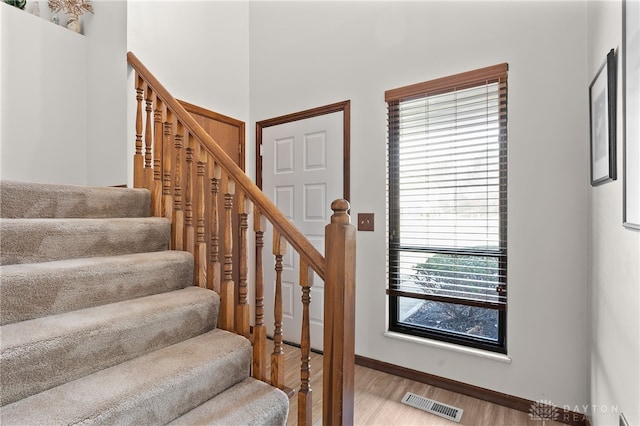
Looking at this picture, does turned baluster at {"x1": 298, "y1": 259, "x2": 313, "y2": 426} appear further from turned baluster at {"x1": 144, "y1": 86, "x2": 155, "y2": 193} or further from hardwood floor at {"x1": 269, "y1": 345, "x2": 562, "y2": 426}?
turned baluster at {"x1": 144, "y1": 86, "x2": 155, "y2": 193}

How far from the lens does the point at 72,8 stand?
2471mm

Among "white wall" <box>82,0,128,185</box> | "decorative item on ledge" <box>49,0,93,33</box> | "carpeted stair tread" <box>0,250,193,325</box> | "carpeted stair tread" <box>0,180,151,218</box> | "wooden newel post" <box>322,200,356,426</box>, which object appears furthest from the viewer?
"decorative item on ledge" <box>49,0,93,33</box>

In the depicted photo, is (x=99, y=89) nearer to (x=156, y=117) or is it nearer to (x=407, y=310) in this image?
A: (x=156, y=117)

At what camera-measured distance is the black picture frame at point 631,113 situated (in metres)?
0.97

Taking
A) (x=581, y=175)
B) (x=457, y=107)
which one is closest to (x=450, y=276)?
(x=581, y=175)

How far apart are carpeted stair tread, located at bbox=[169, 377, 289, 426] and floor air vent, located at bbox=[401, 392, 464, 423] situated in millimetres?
979

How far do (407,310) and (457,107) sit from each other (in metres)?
1.47

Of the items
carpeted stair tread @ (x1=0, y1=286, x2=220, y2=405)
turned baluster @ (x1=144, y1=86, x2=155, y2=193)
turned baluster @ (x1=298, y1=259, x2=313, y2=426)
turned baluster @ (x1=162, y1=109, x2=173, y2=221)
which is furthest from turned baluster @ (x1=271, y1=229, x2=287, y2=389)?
turned baluster @ (x1=144, y1=86, x2=155, y2=193)

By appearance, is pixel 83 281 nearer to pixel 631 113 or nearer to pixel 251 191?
pixel 251 191

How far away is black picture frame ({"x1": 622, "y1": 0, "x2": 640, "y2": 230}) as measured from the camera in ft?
3.19

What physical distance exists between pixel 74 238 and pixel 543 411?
106 inches

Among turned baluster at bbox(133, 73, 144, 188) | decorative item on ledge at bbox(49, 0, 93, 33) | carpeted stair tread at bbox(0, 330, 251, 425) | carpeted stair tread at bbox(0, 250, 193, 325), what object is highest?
decorative item on ledge at bbox(49, 0, 93, 33)

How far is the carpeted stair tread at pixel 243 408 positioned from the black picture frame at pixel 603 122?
165 centimetres

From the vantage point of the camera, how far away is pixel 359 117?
2480mm
